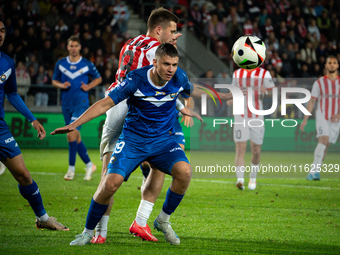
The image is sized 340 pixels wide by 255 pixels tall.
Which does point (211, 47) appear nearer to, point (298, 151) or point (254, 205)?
point (298, 151)

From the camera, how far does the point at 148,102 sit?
4.05m

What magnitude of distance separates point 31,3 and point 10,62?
12.5 m

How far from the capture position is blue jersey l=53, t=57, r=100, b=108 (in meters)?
8.52

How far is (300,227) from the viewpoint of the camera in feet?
16.0

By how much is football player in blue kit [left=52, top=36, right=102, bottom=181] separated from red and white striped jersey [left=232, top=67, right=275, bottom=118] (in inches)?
110

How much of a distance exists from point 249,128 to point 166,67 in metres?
4.32

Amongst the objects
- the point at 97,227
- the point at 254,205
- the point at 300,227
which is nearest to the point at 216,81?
the point at 254,205

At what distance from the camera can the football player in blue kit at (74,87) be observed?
27.3 feet

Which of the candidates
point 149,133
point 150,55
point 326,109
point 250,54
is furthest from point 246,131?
point 149,133

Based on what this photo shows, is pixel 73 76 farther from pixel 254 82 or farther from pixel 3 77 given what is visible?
pixel 3 77

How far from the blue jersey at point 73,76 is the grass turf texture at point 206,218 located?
Result: 1537 mm

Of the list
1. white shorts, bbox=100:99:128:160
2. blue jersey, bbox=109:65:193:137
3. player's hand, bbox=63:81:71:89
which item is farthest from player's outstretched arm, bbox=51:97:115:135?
player's hand, bbox=63:81:71:89

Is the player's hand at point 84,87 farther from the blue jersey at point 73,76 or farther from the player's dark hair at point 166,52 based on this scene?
the player's dark hair at point 166,52

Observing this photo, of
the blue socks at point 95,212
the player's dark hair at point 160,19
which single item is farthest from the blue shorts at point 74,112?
the blue socks at point 95,212
